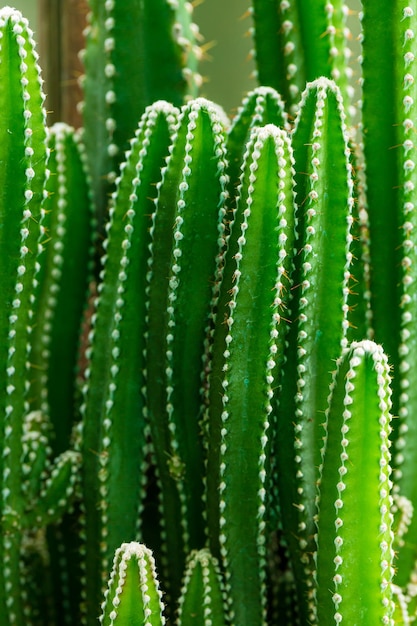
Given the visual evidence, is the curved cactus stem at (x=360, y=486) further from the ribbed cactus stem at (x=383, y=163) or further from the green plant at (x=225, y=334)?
the ribbed cactus stem at (x=383, y=163)

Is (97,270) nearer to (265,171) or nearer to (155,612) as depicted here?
(265,171)

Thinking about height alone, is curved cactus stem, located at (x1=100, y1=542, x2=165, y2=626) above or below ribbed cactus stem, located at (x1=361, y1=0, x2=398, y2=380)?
below

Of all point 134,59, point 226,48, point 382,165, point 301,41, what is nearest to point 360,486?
point 382,165

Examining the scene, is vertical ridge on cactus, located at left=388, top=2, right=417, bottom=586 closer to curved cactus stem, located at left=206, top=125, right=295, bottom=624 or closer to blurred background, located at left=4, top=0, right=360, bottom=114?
curved cactus stem, located at left=206, top=125, right=295, bottom=624

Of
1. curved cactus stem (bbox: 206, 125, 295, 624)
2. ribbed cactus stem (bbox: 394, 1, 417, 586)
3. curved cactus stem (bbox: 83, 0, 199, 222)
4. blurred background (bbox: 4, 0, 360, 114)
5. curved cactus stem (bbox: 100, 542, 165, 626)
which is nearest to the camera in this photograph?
curved cactus stem (bbox: 100, 542, 165, 626)

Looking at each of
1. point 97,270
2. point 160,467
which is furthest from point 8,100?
point 160,467

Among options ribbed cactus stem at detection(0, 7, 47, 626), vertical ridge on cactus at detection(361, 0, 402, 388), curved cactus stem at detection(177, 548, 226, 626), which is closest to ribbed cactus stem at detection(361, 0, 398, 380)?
vertical ridge on cactus at detection(361, 0, 402, 388)

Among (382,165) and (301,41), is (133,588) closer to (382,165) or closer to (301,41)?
(382,165)

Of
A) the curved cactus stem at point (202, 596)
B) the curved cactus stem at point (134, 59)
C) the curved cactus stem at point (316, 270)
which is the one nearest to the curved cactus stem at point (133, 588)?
the curved cactus stem at point (202, 596)
